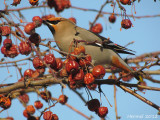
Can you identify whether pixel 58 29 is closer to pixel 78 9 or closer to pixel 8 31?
pixel 78 9

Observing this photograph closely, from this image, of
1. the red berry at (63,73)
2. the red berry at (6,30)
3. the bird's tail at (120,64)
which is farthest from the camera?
the bird's tail at (120,64)

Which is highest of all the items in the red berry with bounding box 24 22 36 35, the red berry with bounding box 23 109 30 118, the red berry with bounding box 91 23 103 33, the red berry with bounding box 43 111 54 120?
the red berry with bounding box 24 22 36 35

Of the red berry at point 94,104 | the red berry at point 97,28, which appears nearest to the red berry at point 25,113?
the red berry at point 94,104

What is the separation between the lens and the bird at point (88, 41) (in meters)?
3.73

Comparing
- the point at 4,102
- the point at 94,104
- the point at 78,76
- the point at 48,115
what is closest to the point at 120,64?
the point at 94,104

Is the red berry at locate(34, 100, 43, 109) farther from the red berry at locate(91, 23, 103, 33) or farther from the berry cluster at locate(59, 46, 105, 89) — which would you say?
the red berry at locate(91, 23, 103, 33)

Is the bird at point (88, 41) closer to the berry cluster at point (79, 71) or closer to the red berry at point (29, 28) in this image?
the berry cluster at point (79, 71)

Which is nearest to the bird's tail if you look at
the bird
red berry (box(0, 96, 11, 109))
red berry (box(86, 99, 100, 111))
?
the bird

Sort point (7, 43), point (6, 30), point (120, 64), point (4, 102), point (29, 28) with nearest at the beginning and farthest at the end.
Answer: point (29, 28)
point (6, 30)
point (7, 43)
point (4, 102)
point (120, 64)

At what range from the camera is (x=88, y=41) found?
373 centimetres

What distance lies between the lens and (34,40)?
225 cm

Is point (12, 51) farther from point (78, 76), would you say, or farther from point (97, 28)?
point (97, 28)

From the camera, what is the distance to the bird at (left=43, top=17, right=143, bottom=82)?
12.2ft

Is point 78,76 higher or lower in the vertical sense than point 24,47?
lower
